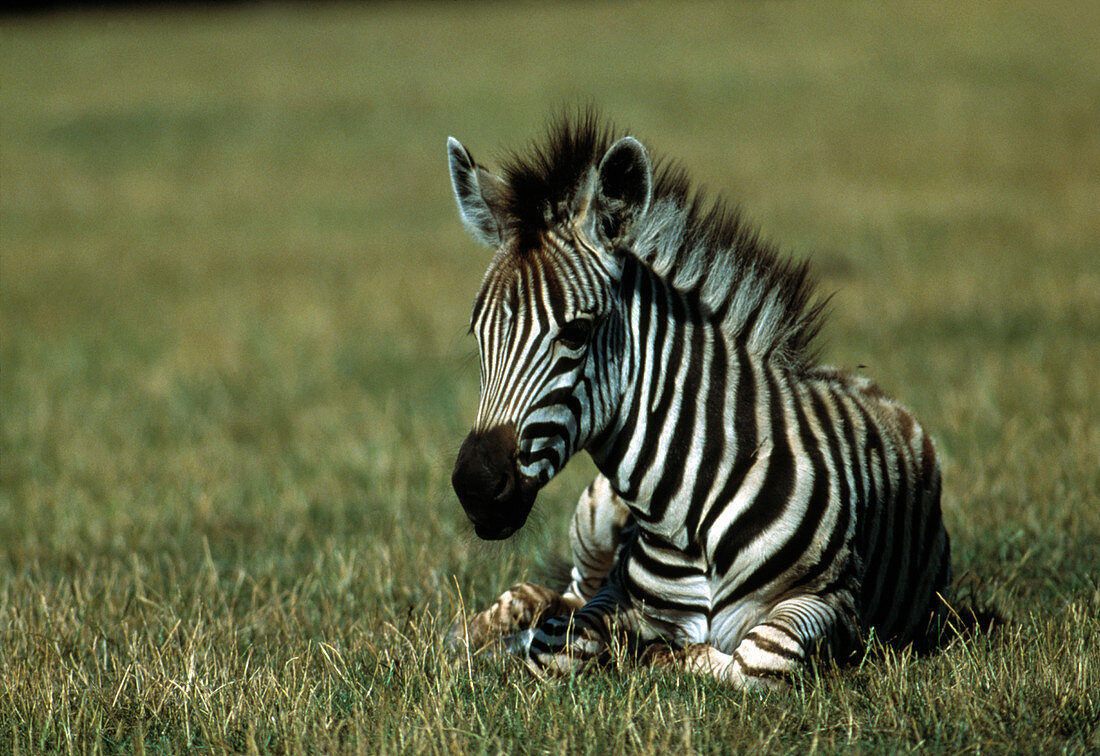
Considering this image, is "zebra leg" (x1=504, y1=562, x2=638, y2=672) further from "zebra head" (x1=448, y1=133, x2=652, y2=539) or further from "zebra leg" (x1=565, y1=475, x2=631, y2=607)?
"zebra head" (x1=448, y1=133, x2=652, y2=539)

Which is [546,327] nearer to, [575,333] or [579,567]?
[575,333]

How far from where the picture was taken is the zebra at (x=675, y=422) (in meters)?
3.89

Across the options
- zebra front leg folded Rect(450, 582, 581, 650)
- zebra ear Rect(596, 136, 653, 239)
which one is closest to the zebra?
zebra ear Rect(596, 136, 653, 239)

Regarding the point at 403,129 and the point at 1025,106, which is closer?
the point at 1025,106

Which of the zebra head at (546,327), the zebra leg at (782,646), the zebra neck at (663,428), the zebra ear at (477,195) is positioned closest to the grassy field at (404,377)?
the zebra leg at (782,646)

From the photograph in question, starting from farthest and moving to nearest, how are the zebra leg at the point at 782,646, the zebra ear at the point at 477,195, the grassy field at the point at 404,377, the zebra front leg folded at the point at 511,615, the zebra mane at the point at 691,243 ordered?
the zebra front leg folded at the point at 511,615 < the zebra ear at the point at 477,195 < the zebra mane at the point at 691,243 < the grassy field at the point at 404,377 < the zebra leg at the point at 782,646

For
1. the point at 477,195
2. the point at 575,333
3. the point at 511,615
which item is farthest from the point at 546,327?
the point at 511,615

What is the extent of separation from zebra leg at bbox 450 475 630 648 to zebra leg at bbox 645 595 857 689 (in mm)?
836

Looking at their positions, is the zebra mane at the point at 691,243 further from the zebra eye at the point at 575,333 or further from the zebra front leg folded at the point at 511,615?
the zebra front leg folded at the point at 511,615

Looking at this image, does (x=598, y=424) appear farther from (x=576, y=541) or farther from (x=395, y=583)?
(x=395, y=583)

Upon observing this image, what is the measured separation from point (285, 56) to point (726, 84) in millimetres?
17438

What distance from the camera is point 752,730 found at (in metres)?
3.68

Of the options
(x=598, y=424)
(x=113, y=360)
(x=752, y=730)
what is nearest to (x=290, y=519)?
(x=598, y=424)

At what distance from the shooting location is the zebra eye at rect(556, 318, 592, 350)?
12.8ft
